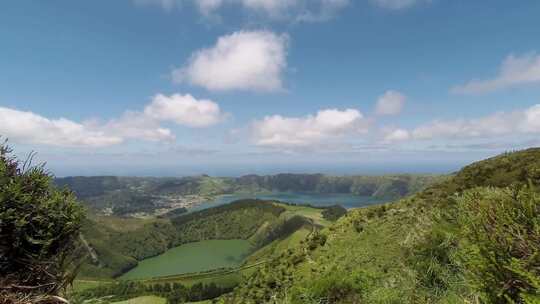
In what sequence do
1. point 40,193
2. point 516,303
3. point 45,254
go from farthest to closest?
point 40,193
point 45,254
point 516,303

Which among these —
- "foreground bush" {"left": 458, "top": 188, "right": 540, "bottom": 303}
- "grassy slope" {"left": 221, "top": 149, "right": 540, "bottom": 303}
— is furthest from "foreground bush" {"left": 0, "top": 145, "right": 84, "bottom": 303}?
"grassy slope" {"left": 221, "top": 149, "right": 540, "bottom": 303}

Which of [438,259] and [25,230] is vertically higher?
[25,230]

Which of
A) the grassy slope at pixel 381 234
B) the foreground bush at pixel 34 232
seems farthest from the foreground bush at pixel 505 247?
the foreground bush at pixel 34 232

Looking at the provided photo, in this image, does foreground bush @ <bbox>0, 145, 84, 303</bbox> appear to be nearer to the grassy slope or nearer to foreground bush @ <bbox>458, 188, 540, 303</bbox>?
foreground bush @ <bbox>458, 188, 540, 303</bbox>

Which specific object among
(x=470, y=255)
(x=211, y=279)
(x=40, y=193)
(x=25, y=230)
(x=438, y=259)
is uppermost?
(x=40, y=193)

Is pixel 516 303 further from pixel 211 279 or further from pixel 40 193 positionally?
pixel 211 279

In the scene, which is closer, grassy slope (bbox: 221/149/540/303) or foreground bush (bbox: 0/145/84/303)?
foreground bush (bbox: 0/145/84/303)

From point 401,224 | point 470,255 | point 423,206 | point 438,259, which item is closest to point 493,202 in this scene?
point 470,255
